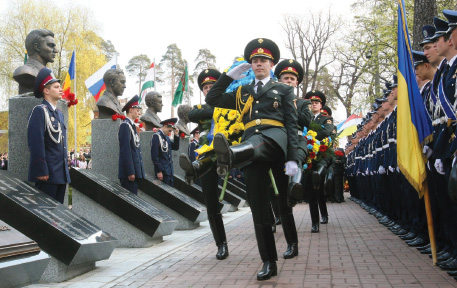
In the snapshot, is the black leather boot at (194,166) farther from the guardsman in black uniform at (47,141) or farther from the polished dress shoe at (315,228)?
the polished dress shoe at (315,228)

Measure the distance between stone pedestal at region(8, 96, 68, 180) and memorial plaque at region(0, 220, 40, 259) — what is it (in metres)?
2.18

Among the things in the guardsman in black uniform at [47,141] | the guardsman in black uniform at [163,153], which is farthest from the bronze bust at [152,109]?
the guardsman in black uniform at [47,141]

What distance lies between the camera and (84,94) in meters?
39.2

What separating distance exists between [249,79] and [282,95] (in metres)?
1.22

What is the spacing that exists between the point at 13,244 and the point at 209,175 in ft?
9.79

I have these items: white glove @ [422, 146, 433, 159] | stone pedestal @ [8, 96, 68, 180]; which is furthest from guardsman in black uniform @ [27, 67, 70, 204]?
white glove @ [422, 146, 433, 159]

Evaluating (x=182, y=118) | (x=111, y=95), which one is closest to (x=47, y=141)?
(x=111, y=95)

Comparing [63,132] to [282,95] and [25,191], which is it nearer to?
[25,191]

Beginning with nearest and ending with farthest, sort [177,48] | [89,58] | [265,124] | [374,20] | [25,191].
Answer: [265,124], [25,191], [374,20], [89,58], [177,48]

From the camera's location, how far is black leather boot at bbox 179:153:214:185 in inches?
248

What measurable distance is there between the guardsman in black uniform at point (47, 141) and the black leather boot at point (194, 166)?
1595 millimetres

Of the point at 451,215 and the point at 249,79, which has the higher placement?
the point at 249,79

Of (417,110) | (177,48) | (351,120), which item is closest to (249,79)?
(417,110)

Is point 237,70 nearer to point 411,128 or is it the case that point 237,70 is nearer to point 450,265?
point 411,128
